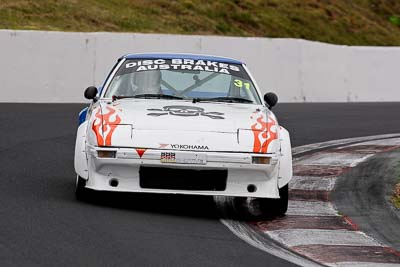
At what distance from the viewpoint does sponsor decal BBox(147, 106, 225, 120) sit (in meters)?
9.32

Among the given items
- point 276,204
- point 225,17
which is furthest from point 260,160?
point 225,17

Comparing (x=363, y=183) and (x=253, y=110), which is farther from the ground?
(x=253, y=110)

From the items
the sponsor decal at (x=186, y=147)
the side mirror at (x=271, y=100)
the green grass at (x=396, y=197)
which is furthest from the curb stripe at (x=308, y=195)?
the sponsor decal at (x=186, y=147)

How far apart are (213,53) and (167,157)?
15.1 meters

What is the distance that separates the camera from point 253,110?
982cm

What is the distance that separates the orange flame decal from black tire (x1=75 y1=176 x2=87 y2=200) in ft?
4.68

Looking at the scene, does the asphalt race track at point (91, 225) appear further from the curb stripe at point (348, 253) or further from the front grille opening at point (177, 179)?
the curb stripe at point (348, 253)

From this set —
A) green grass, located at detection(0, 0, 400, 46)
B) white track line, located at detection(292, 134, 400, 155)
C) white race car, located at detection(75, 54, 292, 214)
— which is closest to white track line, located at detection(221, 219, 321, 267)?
white race car, located at detection(75, 54, 292, 214)

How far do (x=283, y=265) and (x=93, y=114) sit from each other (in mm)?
2888

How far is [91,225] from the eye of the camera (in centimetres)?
807

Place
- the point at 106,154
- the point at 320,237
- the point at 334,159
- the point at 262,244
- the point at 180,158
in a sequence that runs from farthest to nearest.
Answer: the point at 334,159, the point at 106,154, the point at 180,158, the point at 320,237, the point at 262,244

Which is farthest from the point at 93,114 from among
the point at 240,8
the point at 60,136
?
the point at 240,8

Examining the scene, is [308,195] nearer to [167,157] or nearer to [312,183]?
[312,183]

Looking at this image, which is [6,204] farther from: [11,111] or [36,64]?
[36,64]
